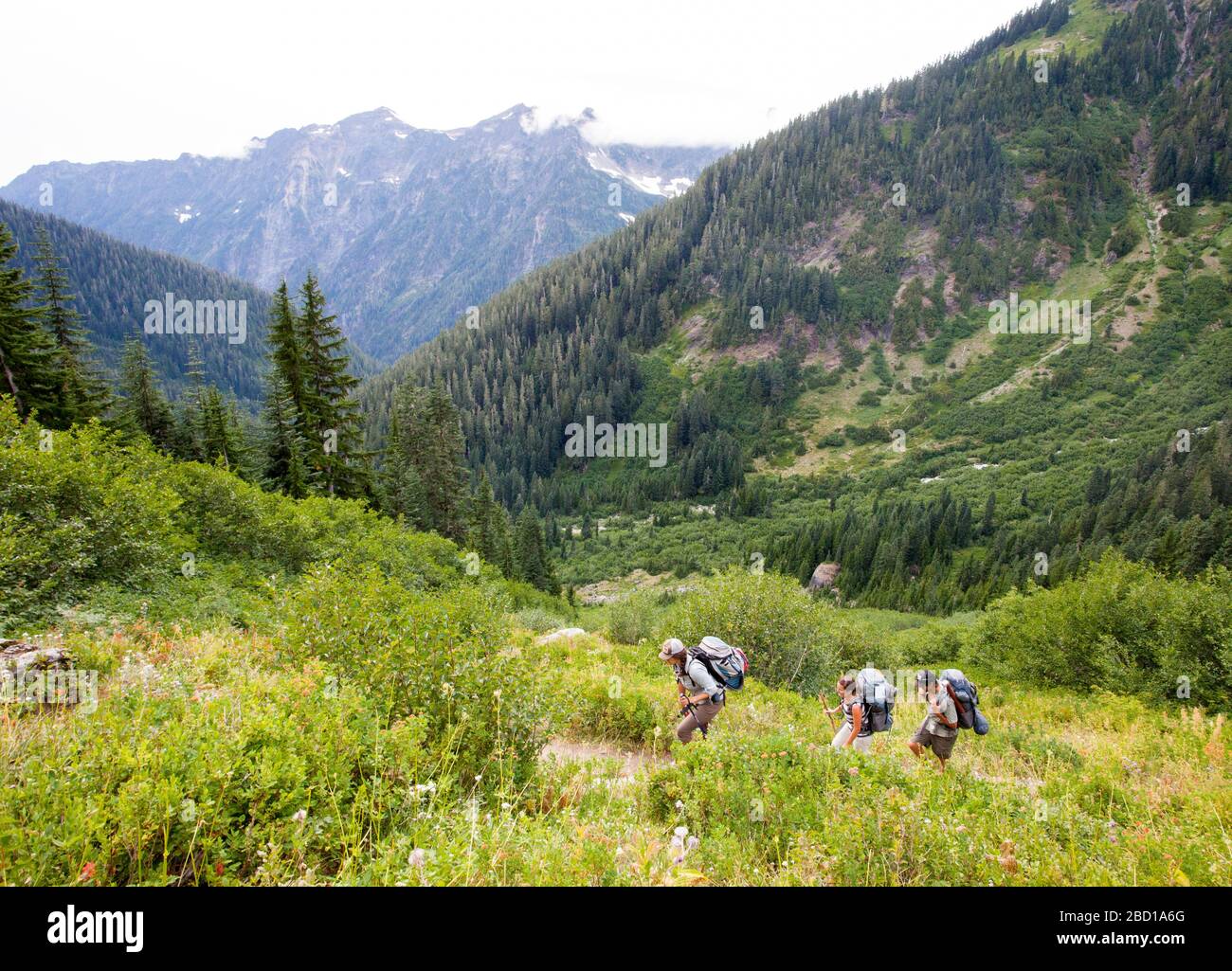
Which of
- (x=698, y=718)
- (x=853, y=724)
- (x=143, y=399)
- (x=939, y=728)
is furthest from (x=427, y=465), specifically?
(x=939, y=728)

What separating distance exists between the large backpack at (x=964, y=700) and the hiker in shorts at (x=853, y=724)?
4.20 ft

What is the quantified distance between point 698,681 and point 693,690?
0.25 meters

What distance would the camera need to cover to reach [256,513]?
17.1 m

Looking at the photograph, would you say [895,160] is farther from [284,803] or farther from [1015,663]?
[284,803]

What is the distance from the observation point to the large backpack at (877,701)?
8.16 m

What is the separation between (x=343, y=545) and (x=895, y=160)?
7953 inches

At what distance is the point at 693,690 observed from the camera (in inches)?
336

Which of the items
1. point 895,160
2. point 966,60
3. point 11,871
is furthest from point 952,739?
point 966,60

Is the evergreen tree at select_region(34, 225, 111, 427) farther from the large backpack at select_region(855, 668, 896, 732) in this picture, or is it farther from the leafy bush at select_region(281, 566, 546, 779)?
the large backpack at select_region(855, 668, 896, 732)

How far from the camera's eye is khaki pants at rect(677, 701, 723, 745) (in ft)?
27.7

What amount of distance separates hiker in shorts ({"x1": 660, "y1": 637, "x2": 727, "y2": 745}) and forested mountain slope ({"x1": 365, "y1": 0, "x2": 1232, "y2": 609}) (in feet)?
211
